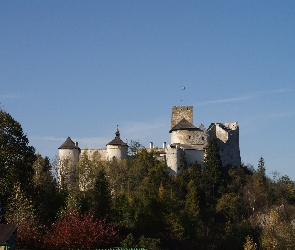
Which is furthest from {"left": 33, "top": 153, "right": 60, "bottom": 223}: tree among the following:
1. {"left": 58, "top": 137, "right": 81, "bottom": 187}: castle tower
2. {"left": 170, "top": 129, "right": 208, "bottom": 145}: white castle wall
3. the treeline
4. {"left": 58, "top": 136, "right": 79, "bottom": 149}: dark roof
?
{"left": 170, "top": 129, "right": 208, "bottom": 145}: white castle wall

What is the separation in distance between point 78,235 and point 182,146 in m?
36.9

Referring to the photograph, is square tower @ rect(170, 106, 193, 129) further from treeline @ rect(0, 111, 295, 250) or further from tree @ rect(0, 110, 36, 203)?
tree @ rect(0, 110, 36, 203)

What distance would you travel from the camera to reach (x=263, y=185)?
72.5 meters

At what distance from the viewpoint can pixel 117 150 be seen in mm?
69250

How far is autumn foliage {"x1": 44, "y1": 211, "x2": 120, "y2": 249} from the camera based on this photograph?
3347 centimetres

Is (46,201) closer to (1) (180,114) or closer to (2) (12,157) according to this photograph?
(2) (12,157)

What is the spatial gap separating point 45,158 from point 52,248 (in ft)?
104

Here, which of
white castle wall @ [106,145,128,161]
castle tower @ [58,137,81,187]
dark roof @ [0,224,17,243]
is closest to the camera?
dark roof @ [0,224,17,243]

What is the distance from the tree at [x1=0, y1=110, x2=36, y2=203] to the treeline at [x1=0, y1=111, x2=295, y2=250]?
54 mm

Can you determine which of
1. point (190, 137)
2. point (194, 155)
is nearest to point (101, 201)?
point (194, 155)

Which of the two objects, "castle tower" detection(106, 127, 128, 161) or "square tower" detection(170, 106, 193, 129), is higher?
"square tower" detection(170, 106, 193, 129)

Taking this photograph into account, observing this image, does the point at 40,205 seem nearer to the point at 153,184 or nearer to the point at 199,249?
the point at 199,249

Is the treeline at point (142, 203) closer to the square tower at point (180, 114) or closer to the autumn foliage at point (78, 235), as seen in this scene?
the autumn foliage at point (78, 235)

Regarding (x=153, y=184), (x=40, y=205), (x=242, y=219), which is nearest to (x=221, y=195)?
(x=242, y=219)
